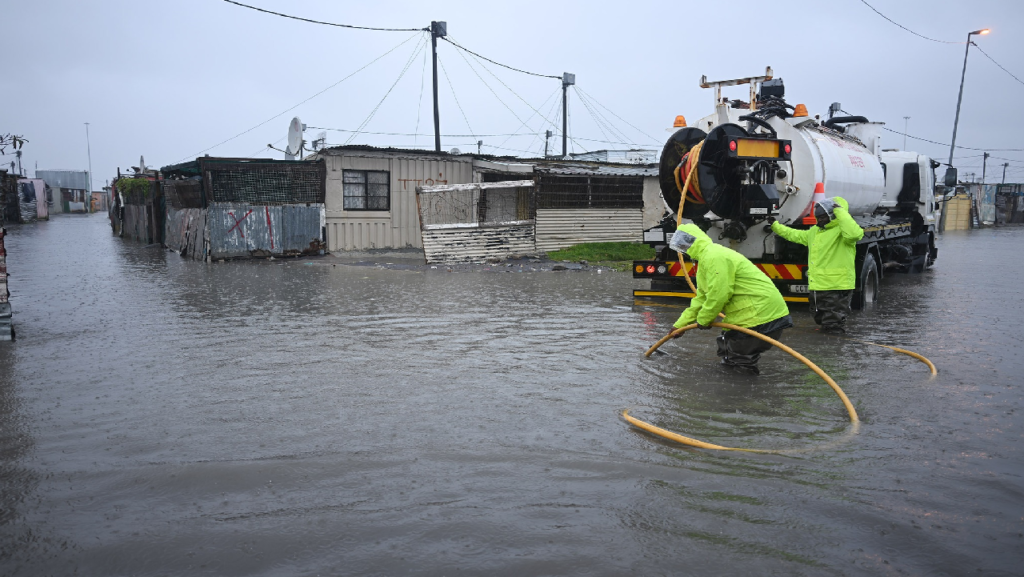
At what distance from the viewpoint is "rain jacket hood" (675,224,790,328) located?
641 cm

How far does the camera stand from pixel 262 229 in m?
19.8

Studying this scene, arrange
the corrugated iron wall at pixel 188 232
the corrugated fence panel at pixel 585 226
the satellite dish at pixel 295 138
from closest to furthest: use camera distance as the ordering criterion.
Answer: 1. the corrugated iron wall at pixel 188 232
2. the corrugated fence panel at pixel 585 226
3. the satellite dish at pixel 295 138

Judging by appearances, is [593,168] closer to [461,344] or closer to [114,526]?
[461,344]

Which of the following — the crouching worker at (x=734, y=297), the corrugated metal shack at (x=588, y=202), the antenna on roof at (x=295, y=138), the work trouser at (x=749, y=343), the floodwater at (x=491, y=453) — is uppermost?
the antenna on roof at (x=295, y=138)

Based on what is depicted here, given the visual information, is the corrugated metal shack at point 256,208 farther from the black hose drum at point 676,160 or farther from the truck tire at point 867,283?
the truck tire at point 867,283

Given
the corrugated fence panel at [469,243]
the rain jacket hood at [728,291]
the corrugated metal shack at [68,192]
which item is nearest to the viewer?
the rain jacket hood at [728,291]

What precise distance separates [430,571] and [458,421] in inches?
81.6

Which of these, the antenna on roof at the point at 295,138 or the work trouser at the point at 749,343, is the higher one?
the antenna on roof at the point at 295,138

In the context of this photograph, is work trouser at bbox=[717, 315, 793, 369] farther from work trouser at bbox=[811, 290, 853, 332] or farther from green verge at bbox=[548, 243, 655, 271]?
green verge at bbox=[548, 243, 655, 271]

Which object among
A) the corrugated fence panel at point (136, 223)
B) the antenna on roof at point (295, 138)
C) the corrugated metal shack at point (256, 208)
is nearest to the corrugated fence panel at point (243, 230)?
the corrugated metal shack at point (256, 208)

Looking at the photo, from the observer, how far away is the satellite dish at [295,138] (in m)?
22.4

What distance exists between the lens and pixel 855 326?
31.7 ft

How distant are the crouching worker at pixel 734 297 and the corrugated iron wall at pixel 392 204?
1566cm

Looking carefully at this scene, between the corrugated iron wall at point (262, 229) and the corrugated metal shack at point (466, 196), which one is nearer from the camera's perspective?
the corrugated iron wall at point (262, 229)
